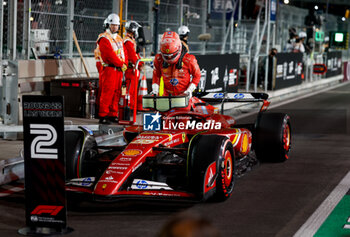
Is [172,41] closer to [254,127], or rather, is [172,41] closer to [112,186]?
[254,127]

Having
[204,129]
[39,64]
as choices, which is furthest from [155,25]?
[204,129]

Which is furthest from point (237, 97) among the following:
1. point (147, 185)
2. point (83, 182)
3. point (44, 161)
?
point (44, 161)

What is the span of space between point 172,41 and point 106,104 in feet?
13.8

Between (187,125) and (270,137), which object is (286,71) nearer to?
(270,137)

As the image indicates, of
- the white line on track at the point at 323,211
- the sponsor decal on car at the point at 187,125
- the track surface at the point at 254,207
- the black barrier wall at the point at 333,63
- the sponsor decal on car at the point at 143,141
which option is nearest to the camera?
the white line on track at the point at 323,211

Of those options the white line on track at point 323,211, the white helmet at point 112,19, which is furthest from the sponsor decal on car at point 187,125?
the white helmet at point 112,19

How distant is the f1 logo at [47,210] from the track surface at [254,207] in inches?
13.2

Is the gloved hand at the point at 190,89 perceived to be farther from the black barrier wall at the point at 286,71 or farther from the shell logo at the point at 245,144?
the black barrier wall at the point at 286,71

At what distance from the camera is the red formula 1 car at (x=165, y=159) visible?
707 cm

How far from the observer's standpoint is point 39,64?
14.5 metres

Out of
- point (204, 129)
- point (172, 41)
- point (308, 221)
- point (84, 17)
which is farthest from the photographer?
point (84, 17)

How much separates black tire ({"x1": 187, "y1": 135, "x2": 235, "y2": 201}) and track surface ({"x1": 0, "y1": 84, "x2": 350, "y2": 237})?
0.20 m

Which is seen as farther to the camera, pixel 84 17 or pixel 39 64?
pixel 84 17

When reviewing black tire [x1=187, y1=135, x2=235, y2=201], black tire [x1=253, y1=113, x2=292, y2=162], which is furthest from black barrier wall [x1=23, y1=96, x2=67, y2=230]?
black tire [x1=253, y1=113, x2=292, y2=162]
